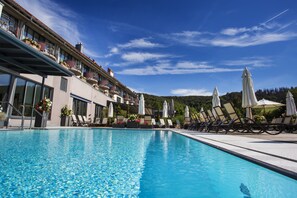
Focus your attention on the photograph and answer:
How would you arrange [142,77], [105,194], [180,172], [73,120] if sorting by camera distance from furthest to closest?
1. [142,77]
2. [73,120]
3. [180,172]
4. [105,194]

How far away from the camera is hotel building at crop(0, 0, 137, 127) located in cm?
948

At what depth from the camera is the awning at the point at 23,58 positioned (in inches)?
307

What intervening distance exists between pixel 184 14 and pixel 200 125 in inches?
323

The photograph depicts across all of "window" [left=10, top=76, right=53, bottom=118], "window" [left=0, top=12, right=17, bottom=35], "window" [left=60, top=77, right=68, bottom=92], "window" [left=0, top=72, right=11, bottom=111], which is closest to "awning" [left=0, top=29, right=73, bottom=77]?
"window" [left=0, top=72, right=11, bottom=111]

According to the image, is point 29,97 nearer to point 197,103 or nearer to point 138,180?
point 138,180

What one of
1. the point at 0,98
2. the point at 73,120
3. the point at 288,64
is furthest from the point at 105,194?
the point at 288,64

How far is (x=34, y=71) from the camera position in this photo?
11594mm

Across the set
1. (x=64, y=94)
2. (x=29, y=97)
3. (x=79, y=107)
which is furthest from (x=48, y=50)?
(x=79, y=107)

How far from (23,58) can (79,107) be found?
12.5m

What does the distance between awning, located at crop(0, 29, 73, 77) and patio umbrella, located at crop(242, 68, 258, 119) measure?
34.4ft

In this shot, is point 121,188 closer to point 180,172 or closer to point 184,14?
point 180,172

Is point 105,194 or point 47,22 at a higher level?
point 47,22

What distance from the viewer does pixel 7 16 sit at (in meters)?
13.1

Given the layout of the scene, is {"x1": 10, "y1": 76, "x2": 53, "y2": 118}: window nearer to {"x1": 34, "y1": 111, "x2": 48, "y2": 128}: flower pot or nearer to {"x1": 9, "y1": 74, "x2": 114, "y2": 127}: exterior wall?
{"x1": 9, "y1": 74, "x2": 114, "y2": 127}: exterior wall
